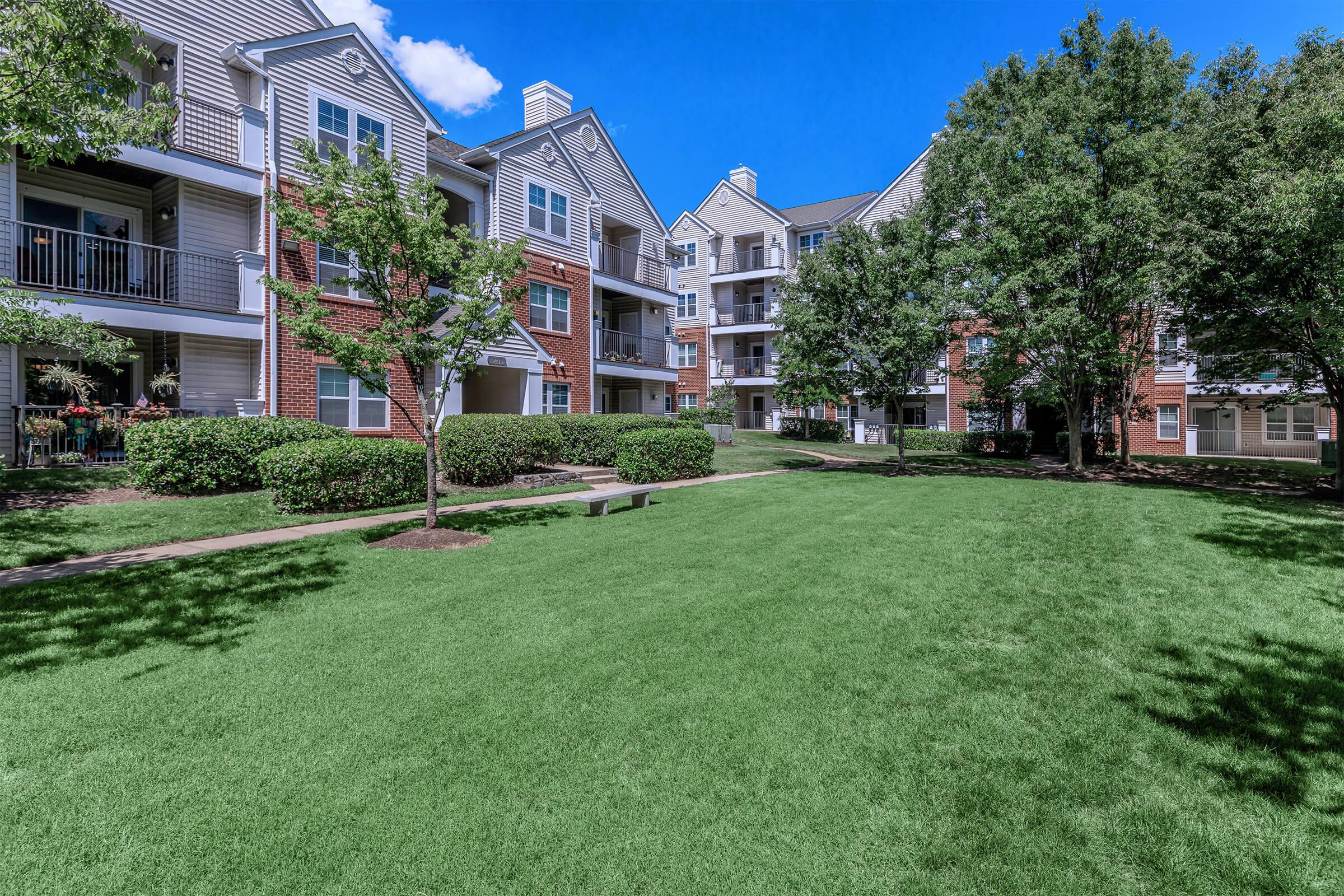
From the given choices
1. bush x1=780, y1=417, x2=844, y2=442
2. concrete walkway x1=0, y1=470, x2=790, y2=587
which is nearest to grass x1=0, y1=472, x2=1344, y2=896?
concrete walkway x1=0, y1=470, x2=790, y2=587

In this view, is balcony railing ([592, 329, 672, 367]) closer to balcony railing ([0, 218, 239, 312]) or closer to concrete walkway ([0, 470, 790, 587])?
balcony railing ([0, 218, 239, 312])

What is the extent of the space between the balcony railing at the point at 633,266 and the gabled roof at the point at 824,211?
1541cm

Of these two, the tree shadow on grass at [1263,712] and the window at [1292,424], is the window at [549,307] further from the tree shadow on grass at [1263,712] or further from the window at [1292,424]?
the window at [1292,424]

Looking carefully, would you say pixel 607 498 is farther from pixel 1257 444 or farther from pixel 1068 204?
pixel 1257 444

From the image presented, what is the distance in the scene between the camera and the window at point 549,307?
2088 centimetres

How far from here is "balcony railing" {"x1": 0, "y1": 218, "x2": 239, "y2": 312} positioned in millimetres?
12062

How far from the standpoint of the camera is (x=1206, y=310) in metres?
15.0

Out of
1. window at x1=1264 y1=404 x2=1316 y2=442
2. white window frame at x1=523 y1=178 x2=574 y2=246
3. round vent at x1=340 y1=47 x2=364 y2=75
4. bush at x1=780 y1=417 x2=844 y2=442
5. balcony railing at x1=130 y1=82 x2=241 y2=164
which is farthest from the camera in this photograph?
bush at x1=780 y1=417 x2=844 y2=442

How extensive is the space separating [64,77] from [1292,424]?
4034 cm

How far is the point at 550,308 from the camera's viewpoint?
846 inches

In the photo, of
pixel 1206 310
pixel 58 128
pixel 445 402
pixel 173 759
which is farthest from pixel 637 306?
pixel 173 759

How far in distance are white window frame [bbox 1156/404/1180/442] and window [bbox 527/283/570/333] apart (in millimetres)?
26919

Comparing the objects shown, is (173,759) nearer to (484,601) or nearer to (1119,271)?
(484,601)

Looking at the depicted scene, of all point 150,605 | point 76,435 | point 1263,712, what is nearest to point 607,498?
point 150,605
